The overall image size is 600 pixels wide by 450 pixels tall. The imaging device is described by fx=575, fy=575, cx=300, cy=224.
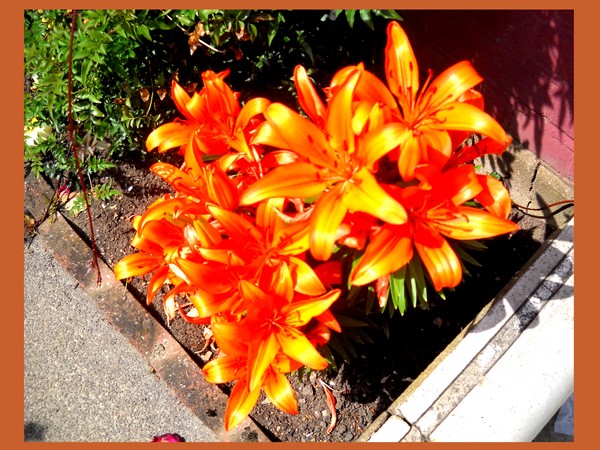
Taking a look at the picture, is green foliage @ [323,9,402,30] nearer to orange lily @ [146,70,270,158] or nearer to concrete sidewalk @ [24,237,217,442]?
orange lily @ [146,70,270,158]

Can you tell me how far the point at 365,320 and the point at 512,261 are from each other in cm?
92

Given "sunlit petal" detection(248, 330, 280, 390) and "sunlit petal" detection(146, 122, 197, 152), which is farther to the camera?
"sunlit petal" detection(146, 122, 197, 152)

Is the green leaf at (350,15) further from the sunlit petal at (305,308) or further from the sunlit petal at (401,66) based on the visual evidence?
the sunlit petal at (305,308)

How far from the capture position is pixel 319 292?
1.67 m

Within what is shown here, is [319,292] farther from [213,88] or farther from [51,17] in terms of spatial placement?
[51,17]

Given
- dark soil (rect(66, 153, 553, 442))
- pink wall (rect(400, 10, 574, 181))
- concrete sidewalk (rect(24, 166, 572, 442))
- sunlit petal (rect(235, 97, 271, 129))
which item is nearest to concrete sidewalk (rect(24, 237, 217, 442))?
concrete sidewalk (rect(24, 166, 572, 442))

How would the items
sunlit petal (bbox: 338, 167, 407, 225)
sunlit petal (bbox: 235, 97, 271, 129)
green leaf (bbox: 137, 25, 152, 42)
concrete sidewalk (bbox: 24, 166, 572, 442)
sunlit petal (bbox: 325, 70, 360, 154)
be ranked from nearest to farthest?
sunlit petal (bbox: 338, 167, 407, 225)
sunlit petal (bbox: 325, 70, 360, 154)
sunlit petal (bbox: 235, 97, 271, 129)
green leaf (bbox: 137, 25, 152, 42)
concrete sidewalk (bbox: 24, 166, 572, 442)

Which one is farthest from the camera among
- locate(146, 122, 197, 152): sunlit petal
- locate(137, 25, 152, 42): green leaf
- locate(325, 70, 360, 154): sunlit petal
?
locate(137, 25, 152, 42): green leaf

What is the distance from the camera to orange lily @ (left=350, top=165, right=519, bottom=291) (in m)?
1.56

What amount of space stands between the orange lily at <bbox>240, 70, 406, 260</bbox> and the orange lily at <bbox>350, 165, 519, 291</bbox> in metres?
0.13

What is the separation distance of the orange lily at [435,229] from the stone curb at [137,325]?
59.1 inches

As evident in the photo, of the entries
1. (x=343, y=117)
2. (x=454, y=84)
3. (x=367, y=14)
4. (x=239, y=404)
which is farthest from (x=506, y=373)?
(x=367, y=14)

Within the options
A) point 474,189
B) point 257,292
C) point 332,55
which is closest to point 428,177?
point 474,189

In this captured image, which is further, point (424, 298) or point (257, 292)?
point (424, 298)
